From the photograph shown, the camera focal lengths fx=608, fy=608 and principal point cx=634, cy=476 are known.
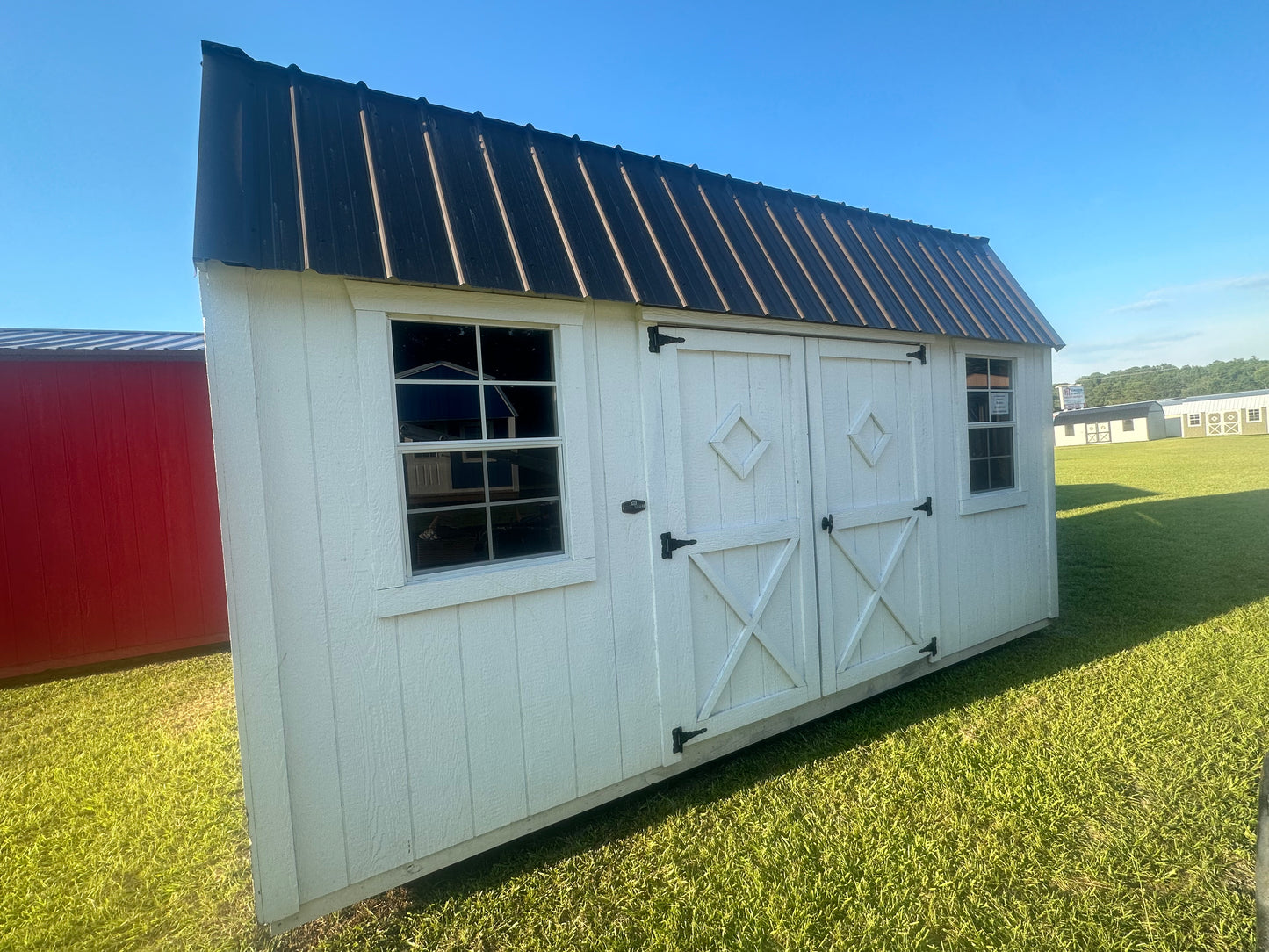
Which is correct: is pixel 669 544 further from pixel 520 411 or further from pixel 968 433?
pixel 968 433

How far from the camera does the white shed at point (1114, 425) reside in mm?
44312

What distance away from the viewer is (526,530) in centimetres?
301

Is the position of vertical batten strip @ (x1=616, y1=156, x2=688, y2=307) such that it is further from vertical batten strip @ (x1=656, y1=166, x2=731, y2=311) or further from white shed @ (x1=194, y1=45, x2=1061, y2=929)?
vertical batten strip @ (x1=656, y1=166, x2=731, y2=311)

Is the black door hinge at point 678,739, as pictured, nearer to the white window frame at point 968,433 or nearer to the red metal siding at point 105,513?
the white window frame at point 968,433

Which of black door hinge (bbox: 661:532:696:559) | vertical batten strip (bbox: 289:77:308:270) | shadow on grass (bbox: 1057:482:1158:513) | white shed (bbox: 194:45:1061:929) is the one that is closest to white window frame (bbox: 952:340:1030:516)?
white shed (bbox: 194:45:1061:929)

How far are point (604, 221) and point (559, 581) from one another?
193 centimetres

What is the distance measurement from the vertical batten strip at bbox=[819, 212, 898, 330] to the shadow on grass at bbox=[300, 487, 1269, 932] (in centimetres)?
276

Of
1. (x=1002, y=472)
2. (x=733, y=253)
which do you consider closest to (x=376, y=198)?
(x=733, y=253)

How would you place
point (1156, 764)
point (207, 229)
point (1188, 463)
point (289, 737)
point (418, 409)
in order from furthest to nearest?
point (1188, 463)
point (1156, 764)
point (418, 409)
point (289, 737)
point (207, 229)

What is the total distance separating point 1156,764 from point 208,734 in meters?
5.91

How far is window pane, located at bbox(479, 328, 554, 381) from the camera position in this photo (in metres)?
2.85

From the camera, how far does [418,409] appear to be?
8.93 feet

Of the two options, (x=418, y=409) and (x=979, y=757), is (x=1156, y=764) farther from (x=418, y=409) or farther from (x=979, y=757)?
(x=418, y=409)

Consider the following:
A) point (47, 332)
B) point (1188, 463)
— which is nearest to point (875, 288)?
point (47, 332)
